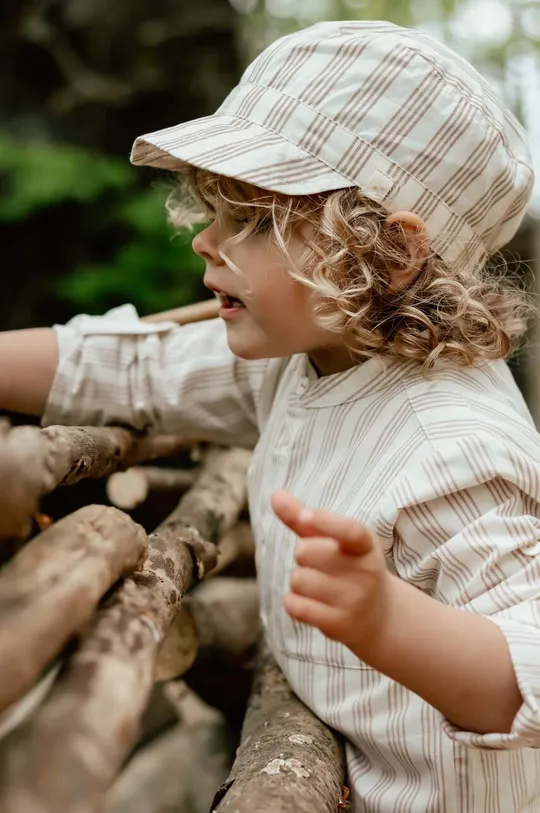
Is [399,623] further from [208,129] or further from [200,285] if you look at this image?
[200,285]

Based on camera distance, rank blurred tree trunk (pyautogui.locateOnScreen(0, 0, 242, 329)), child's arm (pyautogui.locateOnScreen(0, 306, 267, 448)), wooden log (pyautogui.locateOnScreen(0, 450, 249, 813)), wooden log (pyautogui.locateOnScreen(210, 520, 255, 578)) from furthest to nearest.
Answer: blurred tree trunk (pyautogui.locateOnScreen(0, 0, 242, 329)) < wooden log (pyautogui.locateOnScreen(210, 520, 255, 578)) < child's arm (pyautogui.locateOnScreen(0, 306, 267, 448)) < wooden log (pyautogui.locateOnScreen(0, 450, 249, 813))

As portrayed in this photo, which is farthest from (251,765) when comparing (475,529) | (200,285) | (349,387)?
(200,285)

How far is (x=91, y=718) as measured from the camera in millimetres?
393

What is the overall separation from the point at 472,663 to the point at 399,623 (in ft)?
0.23

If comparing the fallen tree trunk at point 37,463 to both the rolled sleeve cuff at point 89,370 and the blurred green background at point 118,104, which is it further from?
the blurred green background at point 118,104

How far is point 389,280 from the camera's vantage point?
819mm

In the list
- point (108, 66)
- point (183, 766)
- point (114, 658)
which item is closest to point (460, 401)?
point (114, 658)

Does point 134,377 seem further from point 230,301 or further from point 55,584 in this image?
point 55,584

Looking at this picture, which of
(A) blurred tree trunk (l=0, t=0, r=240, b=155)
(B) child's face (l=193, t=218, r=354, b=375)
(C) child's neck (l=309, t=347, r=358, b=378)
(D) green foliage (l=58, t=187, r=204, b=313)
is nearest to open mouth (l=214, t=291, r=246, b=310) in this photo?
(B) child's face (l=193, t=218, r=354, b=375)

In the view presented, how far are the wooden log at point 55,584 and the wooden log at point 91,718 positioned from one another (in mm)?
20

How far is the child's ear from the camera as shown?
79cm

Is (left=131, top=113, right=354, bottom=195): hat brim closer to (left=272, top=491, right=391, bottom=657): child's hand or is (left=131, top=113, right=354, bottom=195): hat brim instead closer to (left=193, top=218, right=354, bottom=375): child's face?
(left=193, top=218, right=354, bottom=375): child's face

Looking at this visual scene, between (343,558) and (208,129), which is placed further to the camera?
(208,129)

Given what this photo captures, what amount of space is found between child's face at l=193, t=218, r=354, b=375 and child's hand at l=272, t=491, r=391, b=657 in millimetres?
347
